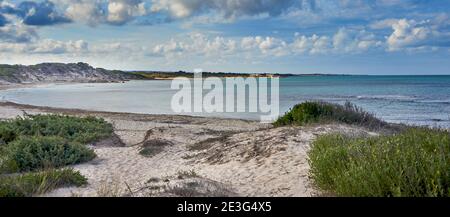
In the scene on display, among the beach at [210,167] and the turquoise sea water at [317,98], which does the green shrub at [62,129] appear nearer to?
the beach at [210,167]

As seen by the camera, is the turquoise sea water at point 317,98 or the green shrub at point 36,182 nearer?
the green shrub at point 36,182

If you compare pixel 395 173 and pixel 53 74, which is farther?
pixel 53 74

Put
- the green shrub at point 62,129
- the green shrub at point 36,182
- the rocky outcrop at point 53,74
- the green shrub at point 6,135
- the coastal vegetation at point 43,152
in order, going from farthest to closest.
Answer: the rocky outcrop at point 53,74, the green shrub at point 62,129, the green shrub at point 6,135, the coastal vegetation at point 43,152, the green shrub at point 36,182

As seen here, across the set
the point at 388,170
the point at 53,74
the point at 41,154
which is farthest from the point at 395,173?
the point at 53,74

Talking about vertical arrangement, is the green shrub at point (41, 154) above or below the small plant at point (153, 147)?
above

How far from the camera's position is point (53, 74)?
114 m

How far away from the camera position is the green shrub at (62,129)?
15953 millimetres

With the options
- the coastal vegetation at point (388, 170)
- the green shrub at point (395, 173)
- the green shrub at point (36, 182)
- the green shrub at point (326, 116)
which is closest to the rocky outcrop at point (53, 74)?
the green shrub at point (326, 116)

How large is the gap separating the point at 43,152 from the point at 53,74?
10936cm

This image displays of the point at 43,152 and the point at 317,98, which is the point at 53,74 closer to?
the point at 317,98

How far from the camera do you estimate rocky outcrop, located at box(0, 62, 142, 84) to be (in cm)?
9807

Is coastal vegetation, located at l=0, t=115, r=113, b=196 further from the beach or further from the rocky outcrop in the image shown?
the rocky outcrop
